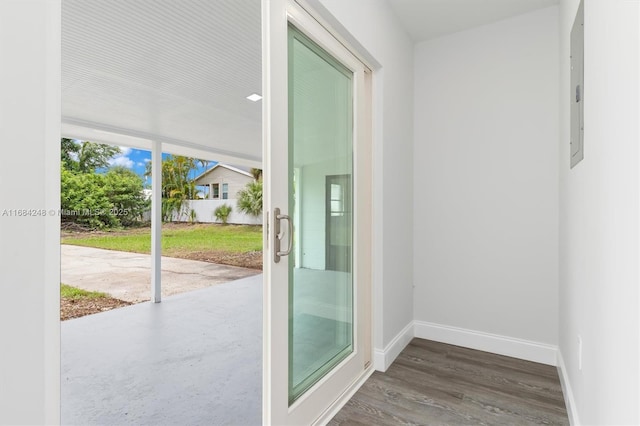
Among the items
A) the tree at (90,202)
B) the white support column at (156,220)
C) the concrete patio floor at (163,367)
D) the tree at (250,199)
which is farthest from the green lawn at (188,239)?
the concrete patio floor at (163,367)

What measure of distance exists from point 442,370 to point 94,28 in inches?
137

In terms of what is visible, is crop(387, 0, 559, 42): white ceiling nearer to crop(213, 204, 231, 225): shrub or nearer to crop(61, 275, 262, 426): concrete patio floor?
crop(61, 275, 262, 426): concrete patio floor

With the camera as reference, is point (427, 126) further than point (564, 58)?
Yes

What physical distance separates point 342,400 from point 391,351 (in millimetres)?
665

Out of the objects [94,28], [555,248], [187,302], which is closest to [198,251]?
[187,302]

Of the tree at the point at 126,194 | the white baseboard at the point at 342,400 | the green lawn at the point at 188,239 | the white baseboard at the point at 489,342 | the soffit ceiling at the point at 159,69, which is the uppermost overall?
the soffit ceiling at the point at 159,69

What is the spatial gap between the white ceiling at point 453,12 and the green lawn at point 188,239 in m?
4.06

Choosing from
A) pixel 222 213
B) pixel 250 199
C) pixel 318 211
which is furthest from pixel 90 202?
pixel 250 199

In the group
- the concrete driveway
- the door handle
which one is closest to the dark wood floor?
the door handle

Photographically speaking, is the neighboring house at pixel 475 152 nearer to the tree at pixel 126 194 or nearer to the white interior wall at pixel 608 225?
the white interior wall at pixel 608 225

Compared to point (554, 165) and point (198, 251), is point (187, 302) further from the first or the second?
point (554, 165)

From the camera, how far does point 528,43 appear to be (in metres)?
2.64

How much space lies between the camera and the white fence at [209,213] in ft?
22.7

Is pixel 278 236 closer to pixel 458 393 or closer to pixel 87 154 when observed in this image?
pixel 458 393
